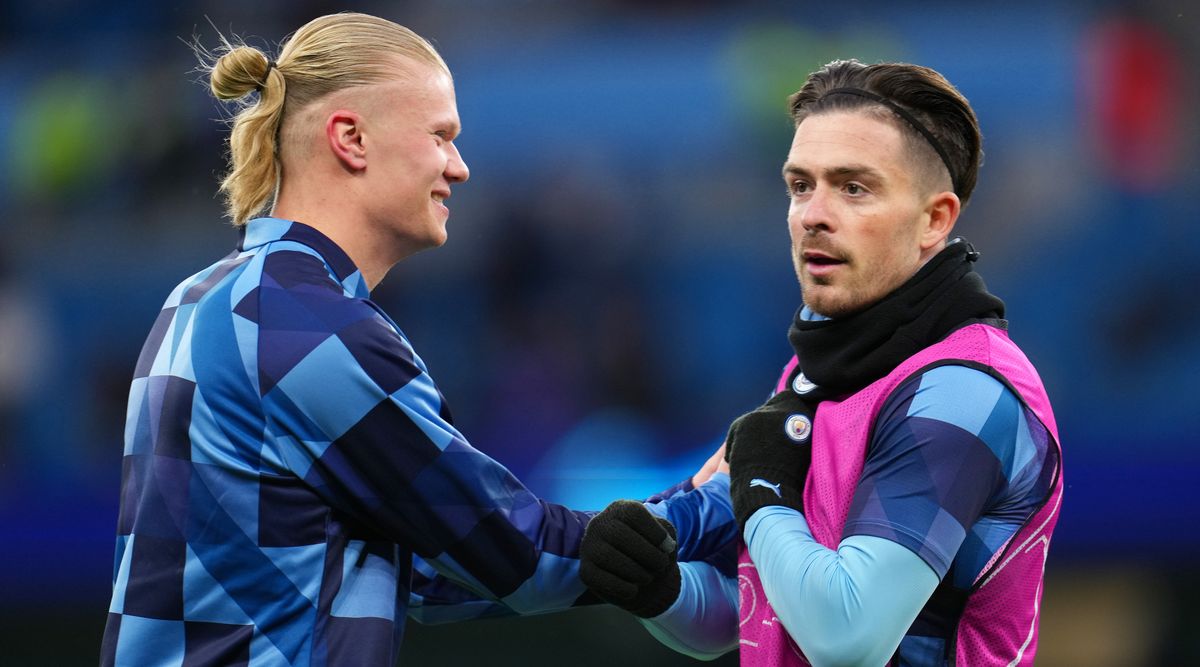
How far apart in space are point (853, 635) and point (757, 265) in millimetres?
4891

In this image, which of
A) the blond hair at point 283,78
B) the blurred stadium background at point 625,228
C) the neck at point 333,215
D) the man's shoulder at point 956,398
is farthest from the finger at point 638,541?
the blurred stadium background at point 625,228

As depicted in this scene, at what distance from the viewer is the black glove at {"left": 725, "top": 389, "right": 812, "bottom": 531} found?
2369mm

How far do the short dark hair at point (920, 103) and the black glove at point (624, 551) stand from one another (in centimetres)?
82

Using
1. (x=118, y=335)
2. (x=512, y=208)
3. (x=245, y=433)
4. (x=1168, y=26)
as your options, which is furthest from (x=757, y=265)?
(x=245, y=433)

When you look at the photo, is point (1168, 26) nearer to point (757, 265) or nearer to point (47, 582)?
point (757, 265)

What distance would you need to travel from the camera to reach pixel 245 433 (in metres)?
2.32

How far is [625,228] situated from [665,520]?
4730 millimetres

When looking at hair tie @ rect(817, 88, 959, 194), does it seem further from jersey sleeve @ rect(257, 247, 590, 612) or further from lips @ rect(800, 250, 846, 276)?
jersey sleeve @ rect(257, 247, 590, 612)

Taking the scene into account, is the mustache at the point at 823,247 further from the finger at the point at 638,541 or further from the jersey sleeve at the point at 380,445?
the jersey sleeve at the point at 380,445

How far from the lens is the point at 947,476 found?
7.04ft

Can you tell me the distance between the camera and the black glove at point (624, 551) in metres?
2.47

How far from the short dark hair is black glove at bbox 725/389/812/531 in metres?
0.53

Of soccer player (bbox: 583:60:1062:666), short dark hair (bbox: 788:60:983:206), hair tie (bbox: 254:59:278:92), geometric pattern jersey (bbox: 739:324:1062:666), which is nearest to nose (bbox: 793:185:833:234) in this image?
soccer player (bbox: 583:60:1062:666)

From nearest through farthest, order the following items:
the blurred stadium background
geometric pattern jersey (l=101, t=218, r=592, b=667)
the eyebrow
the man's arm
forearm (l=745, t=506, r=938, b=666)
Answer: forearm (l=745, t=506, r=938, b=666) → geometric pattern jersey (l=101, t=218, r=592, b=667) → the eyebrow → the man's arm → the blurred stadium background
